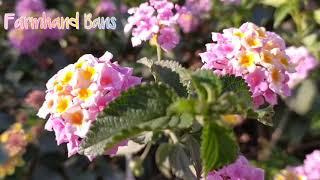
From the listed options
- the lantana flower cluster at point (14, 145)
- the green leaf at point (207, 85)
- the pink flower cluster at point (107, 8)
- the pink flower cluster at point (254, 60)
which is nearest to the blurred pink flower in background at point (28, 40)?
the pink flower cluster at point (107, 8)

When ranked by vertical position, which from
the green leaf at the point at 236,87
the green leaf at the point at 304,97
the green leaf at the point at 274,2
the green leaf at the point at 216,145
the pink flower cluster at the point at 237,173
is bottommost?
the green leaf at the point at 304,97

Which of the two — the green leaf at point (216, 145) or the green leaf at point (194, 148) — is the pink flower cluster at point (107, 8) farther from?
the green leaf at point (216, 145)

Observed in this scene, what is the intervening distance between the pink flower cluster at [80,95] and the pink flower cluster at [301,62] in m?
1.02

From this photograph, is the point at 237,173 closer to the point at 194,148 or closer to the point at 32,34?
the point at 194,148

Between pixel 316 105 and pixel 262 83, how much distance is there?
50.6 inches

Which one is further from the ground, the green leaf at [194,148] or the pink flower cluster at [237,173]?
the green leaf at [194,148]

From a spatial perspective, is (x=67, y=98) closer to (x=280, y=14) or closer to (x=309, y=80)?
(x=280, y=14)

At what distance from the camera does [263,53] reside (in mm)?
1101

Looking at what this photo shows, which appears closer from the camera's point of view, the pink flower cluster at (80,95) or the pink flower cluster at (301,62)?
the pink flower cluster at (80,95)

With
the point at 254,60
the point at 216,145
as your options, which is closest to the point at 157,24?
the point at 254,60

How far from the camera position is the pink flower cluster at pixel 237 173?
1012 mm

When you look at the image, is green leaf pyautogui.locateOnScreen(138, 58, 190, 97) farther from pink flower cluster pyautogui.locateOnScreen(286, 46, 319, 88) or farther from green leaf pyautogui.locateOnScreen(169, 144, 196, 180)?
pink flower cluster pyautogui.locateOnScreen(286, 46, 319, 88)

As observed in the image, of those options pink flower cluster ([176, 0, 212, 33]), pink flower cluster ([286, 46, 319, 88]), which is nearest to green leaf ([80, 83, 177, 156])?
pink flower cluster ([286, 46, 319, 88])

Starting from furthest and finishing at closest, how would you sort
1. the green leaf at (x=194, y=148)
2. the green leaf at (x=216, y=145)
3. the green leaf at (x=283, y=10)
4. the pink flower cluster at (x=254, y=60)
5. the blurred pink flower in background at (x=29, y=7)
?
the blurred pink flower in background at (x=29, y=7) < the green leaf at (x=283, y=10) < the pink flower cluster at (x=254, y=60) < the green leaf at (x=194, y=148) < the green leaf at (x=216, y=145)
